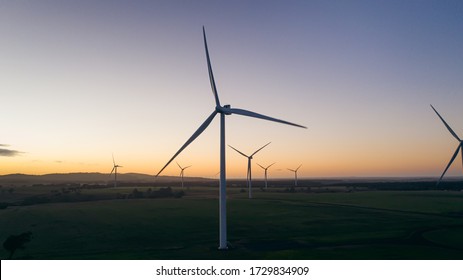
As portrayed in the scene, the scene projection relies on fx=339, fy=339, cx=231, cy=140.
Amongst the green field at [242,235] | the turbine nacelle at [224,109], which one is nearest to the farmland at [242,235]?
the green field at [242,235]

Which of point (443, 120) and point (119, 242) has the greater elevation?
point (443, 120)

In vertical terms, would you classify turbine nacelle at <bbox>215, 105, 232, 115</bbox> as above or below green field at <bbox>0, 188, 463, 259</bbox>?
above

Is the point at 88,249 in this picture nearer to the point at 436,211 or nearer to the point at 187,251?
the point at 187,251

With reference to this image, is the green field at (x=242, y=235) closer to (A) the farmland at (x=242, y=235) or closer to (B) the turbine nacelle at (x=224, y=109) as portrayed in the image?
(A) the farmland at (x=242, y=235)

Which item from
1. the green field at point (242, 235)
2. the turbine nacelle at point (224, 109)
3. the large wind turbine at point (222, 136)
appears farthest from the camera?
the turbine nacelle at point (224, 109)

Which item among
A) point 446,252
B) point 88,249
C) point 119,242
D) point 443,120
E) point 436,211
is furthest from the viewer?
point 436,211

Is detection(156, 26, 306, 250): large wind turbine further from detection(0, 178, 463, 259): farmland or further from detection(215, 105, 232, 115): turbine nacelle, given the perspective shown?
detection(0, 178, 463, 259): farmland

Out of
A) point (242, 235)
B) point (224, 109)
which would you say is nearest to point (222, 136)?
point (224, 109)

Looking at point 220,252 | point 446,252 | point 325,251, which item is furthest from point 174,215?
point 446,252

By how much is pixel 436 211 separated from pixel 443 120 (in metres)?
33.6

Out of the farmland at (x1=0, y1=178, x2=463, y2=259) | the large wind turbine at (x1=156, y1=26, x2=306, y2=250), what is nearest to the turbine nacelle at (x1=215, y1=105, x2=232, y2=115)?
the large wind turbine at (x1=156, y1=26, x2=306, y2=250)

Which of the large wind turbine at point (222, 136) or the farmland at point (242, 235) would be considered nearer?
the farmland at point (242, 235)

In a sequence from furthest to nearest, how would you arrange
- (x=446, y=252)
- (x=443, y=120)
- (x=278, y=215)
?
(x=278, y=215)
(x=443, y=120)
(x=446, y=252)

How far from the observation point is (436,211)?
89500 mm
